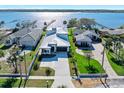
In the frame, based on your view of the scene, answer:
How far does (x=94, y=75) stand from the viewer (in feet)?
15.9

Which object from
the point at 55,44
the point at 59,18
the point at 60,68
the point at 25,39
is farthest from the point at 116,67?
the point at 59,18

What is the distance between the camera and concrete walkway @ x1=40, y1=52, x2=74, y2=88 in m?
4.58

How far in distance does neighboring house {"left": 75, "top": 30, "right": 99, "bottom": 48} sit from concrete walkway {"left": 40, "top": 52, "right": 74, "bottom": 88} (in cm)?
91

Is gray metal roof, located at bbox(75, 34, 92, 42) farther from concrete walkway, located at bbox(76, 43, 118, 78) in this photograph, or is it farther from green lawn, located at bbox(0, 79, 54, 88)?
green lawn, located at bbox(0, 79, 54, 88)

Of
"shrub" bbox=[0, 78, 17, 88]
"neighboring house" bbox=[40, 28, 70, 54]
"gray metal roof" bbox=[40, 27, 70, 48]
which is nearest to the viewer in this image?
"shrub" bbox=[0, 78, 17, 88]

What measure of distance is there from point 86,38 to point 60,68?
209 centimetres

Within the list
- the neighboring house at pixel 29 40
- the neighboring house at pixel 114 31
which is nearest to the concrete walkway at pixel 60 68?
the neighboring house at pixel 29 40

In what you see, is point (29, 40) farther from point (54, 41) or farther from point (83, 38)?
point (83, 38)

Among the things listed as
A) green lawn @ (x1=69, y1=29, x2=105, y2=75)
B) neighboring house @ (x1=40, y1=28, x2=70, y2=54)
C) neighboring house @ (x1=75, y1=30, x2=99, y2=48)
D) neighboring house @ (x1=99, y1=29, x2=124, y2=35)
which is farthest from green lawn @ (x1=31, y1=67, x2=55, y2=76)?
neighboring house @ (x1=99, y1=29, x2=124, y2=35)

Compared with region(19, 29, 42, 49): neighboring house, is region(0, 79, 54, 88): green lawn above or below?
below

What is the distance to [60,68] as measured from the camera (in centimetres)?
526

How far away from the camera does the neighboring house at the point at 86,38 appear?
697cm
